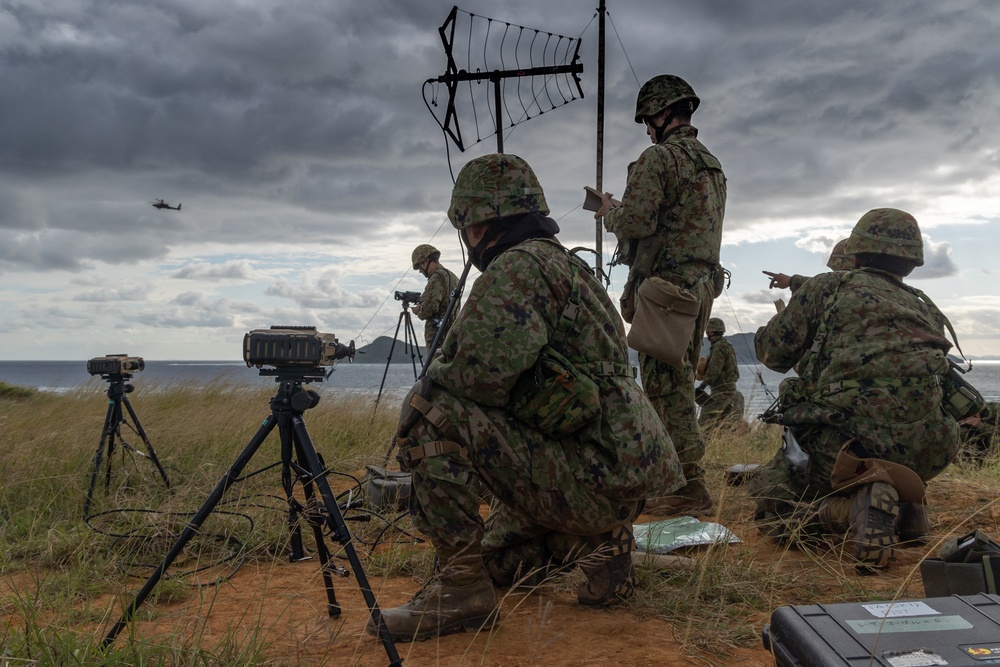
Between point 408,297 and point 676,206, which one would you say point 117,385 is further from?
point 408,297

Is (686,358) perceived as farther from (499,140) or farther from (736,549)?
(499,140)

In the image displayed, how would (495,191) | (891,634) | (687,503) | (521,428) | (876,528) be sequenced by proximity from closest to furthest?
(891,634) → (521,428) → (495,191) → (876,528) → (687,503)

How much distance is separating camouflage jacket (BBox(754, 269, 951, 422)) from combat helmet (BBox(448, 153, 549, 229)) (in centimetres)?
194

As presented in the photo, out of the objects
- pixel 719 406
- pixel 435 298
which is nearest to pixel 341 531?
pixel 435 298

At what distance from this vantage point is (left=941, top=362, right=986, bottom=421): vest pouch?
413 cm

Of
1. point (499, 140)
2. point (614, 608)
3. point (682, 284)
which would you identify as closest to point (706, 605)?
point (614, 608)

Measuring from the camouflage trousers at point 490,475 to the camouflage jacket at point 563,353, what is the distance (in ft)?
0.17

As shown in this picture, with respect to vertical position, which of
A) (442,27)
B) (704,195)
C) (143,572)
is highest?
(442,27)

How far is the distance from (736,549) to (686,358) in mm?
1295

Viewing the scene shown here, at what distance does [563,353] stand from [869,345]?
1.95 meters

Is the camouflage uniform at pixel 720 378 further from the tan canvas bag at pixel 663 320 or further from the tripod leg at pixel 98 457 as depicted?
the tripod leg at pixel 98 457

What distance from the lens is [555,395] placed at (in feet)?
9.43

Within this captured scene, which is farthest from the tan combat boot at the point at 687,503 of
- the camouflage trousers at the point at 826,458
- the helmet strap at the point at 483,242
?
the helmet strap at the point at 483,242

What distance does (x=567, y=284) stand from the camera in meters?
2.97
